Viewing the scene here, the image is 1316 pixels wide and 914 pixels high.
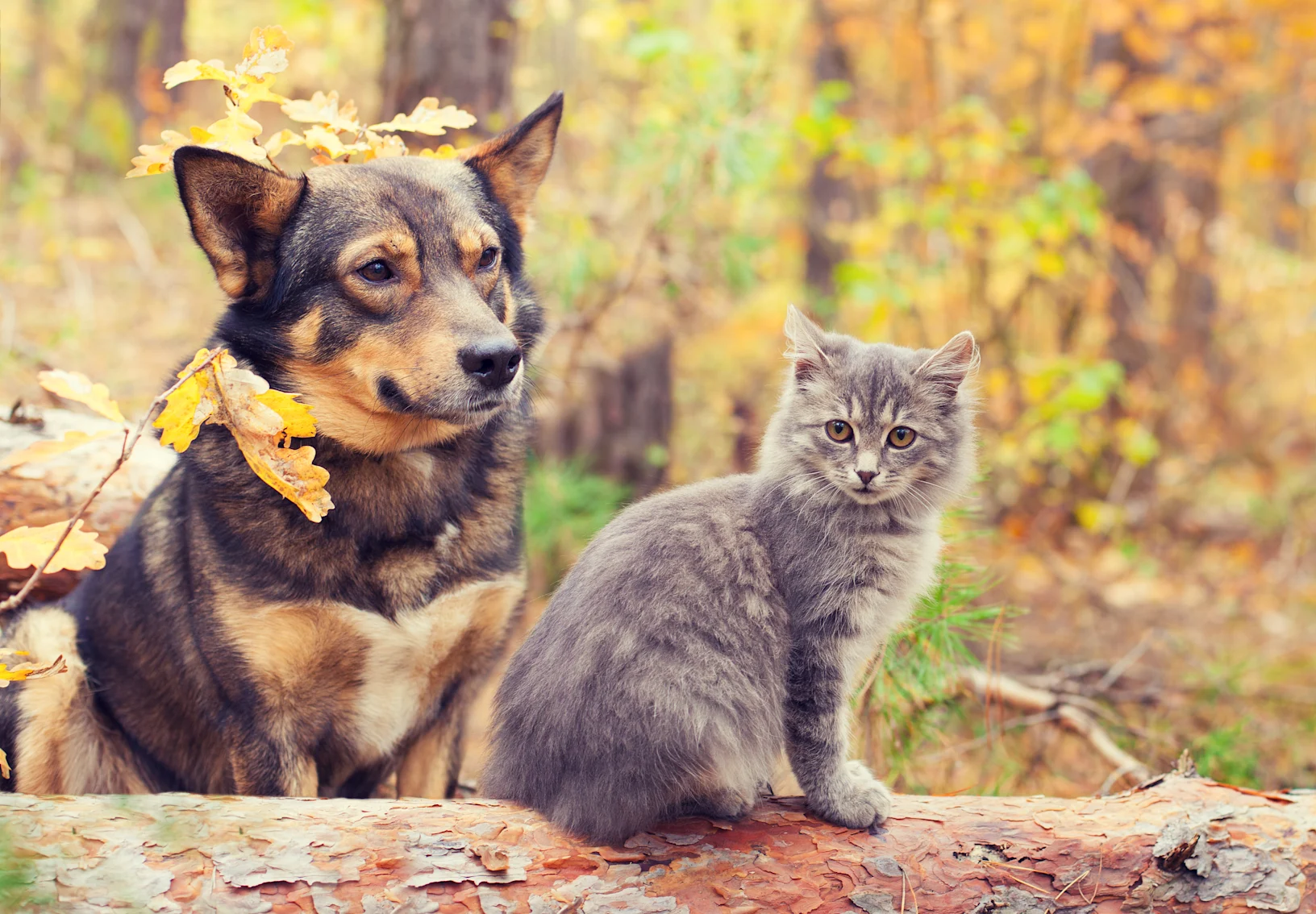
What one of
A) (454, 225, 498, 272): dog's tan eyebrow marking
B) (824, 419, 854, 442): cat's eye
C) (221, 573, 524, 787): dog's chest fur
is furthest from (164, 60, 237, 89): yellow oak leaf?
(824, 419, 854, 442): cat's eye

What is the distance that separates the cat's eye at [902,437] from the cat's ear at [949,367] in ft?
0.54

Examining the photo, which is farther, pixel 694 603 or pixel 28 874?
pixel 694 603

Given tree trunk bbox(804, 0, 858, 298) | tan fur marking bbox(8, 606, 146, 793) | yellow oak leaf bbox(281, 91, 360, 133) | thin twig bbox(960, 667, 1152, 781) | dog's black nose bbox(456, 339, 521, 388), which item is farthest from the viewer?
tree trunk bbox(804, 0, 858, 298)

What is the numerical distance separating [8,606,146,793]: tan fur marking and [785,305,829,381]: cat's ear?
7.75 ft

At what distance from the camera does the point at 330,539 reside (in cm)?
307

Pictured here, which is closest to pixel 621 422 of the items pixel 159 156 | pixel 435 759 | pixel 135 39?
pixel 435 759

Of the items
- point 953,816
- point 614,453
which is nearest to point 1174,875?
point 953,816

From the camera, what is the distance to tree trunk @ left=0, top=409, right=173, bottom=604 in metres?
3.97

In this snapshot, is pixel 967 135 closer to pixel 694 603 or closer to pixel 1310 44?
pixel 1310 44

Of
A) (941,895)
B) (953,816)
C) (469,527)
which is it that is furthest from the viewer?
(469,527)

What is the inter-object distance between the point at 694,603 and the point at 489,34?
424 centimetres

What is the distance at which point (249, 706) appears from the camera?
2.94 meters

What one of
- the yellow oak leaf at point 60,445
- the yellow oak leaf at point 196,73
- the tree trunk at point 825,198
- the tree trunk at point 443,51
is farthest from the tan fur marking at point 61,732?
the tree trunk at point 825,198

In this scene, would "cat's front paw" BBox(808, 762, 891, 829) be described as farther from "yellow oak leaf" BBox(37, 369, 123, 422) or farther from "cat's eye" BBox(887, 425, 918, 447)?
"yellow oak leaf" BBox(37, 369, 123, 422)
